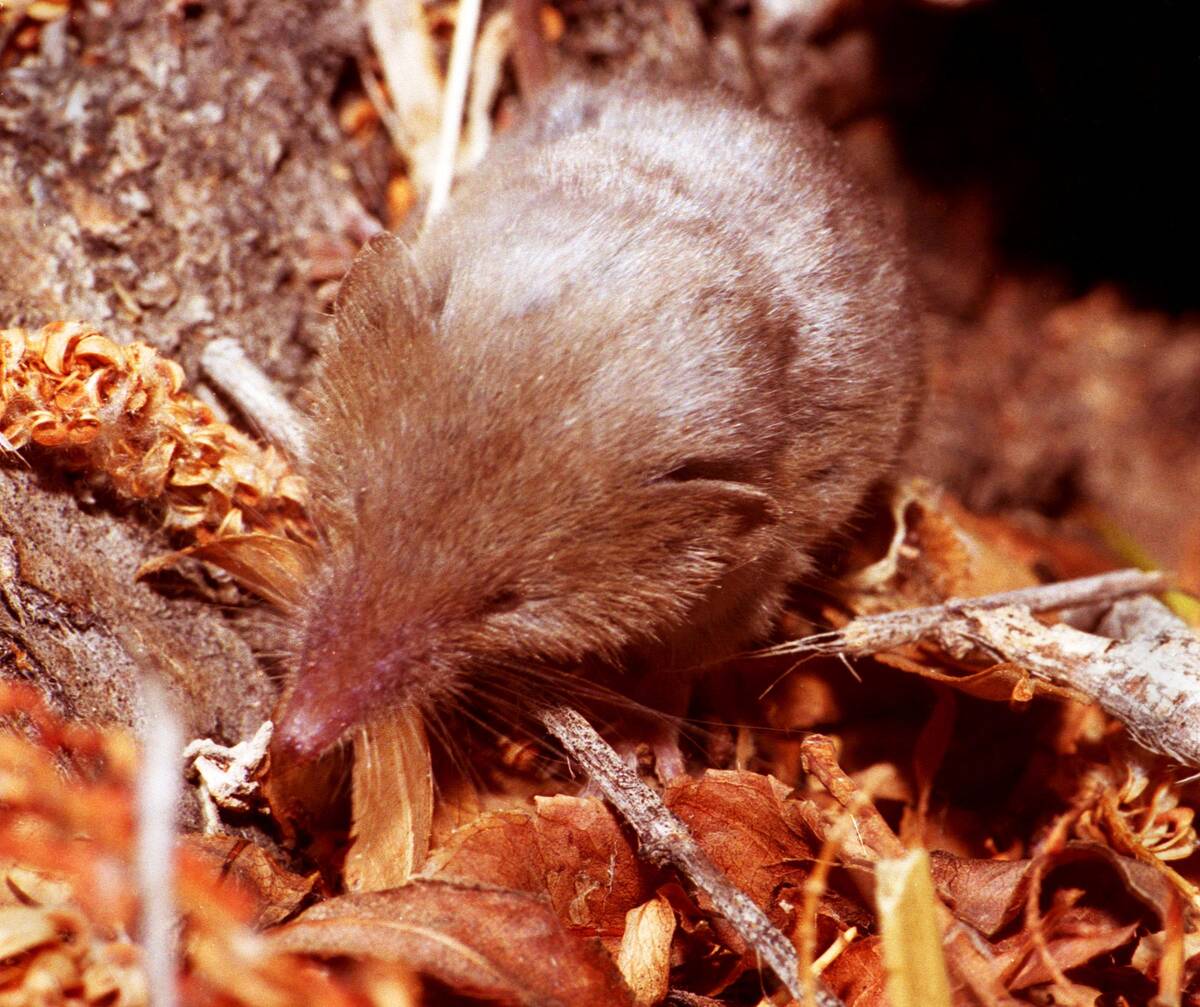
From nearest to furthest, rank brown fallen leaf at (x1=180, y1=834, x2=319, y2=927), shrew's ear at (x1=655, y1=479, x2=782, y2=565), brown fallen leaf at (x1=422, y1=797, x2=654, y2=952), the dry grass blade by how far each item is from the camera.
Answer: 1. the dry grass blade
2. brown fallen leaf at (x1=180, y1=834, x2=319, y2=927)
3. brown fallen leaf at (x1=422, y1=797, x2=654, y2=952)
4. shrew's ear at (x1=655, y1=479, x2=782, y2=565)

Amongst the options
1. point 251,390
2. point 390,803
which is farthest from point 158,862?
point 251,390

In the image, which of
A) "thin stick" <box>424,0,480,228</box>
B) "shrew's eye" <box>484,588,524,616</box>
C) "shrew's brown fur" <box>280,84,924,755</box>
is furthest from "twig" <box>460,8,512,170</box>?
"shrew's eye" <box>484,588,524,616</box>

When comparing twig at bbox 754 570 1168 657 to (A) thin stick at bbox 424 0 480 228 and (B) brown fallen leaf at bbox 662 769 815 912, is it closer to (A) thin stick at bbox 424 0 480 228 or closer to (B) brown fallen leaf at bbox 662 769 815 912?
(B) brown fallen leaf at bbox 662 769 815 912

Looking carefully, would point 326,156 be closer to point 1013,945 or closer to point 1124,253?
point 1013,945

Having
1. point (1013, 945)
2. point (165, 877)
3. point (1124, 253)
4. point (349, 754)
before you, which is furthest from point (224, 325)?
point (1124, 253)

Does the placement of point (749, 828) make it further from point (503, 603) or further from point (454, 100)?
point (454, 100)
